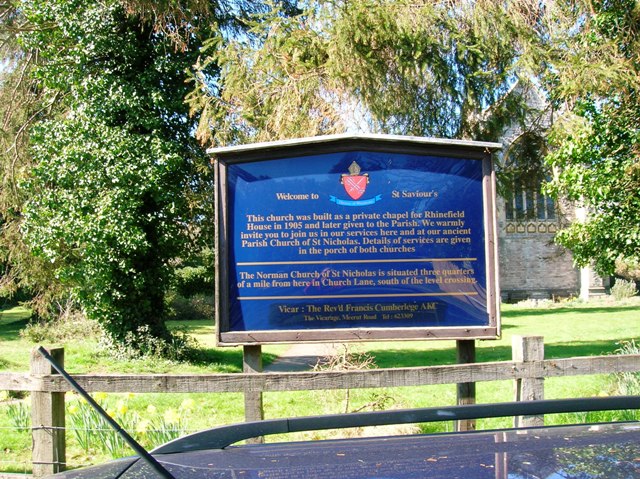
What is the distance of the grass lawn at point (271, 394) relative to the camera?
24.8 ft

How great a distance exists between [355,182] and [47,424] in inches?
132

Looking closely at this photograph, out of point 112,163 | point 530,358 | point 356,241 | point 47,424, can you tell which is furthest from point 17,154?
point 530,358

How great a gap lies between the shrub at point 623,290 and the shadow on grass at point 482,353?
21.3 meters

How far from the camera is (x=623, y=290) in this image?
125ft

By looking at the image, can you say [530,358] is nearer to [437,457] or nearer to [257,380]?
[257,380]

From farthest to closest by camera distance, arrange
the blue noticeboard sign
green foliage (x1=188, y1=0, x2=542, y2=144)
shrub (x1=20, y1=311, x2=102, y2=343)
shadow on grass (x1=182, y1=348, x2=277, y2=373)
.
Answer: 1. shrub (x1=20, y1=311, x2=102, y2=343)
2. shadow on grass (x1=182, y1=348, x2=277, y2=373)
3. green foliage (x1=188, y1=0, x2=542, y2=144)
4. the blue noticeboard sign

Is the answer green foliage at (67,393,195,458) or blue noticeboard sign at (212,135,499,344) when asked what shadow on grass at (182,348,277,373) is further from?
blue noticeboard sign at (212,135,499,344)

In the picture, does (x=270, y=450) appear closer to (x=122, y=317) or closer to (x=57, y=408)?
(x=57, y=408)

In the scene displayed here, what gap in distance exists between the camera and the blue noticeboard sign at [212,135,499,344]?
6.43 m

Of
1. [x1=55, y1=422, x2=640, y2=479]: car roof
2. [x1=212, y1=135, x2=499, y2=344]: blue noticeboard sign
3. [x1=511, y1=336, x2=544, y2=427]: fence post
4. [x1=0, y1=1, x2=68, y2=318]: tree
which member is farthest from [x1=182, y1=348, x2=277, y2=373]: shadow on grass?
[x1=55, y1=422, x2=640, y2=479]: car roof

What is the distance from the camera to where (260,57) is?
1355cm

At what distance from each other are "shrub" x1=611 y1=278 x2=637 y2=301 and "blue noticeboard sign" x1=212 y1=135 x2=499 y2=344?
3448 centimetres

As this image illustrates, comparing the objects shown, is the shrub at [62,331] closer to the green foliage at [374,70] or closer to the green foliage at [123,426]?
the green foliage at [374,70]

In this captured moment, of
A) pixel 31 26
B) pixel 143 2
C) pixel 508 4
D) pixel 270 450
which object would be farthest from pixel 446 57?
pixel 270 450
